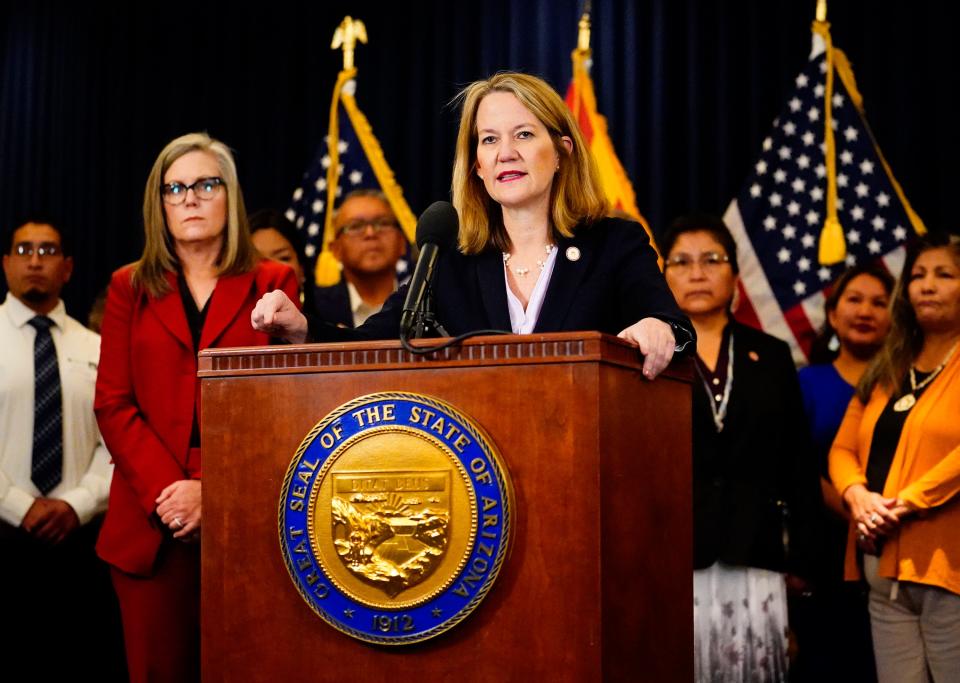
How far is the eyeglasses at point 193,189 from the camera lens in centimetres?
309

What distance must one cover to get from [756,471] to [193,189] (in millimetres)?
1744

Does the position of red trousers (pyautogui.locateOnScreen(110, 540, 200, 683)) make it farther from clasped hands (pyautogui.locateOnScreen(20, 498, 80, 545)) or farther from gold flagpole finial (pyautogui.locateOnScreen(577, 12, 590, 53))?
gold flagpole finial (pyautogui.locateOnScreen(577, 12, 590, 53))

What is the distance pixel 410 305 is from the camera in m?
1.97

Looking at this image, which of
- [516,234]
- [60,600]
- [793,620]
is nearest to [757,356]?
[793,620]

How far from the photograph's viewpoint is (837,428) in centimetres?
423

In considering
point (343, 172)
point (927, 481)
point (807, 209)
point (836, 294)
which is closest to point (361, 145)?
point (343, 172)

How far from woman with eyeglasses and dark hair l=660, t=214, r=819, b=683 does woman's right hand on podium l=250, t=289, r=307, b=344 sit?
1.62 metres

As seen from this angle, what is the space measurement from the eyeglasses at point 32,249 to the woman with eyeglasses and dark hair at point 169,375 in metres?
1.46

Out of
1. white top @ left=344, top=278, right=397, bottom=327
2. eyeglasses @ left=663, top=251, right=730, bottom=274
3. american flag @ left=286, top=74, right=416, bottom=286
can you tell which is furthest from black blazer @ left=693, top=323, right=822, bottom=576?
american flag @ left=286, top=74, right=416, bottom=286

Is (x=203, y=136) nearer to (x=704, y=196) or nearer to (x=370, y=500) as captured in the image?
(x=370, y=500)

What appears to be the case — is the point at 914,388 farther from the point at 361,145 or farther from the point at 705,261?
the point at 361,145

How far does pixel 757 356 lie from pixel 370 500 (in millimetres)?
2163

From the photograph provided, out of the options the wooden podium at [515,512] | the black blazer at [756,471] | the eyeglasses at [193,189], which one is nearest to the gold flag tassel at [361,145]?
the black blazer at [756,471]

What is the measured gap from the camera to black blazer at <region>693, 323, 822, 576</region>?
11.7ft
